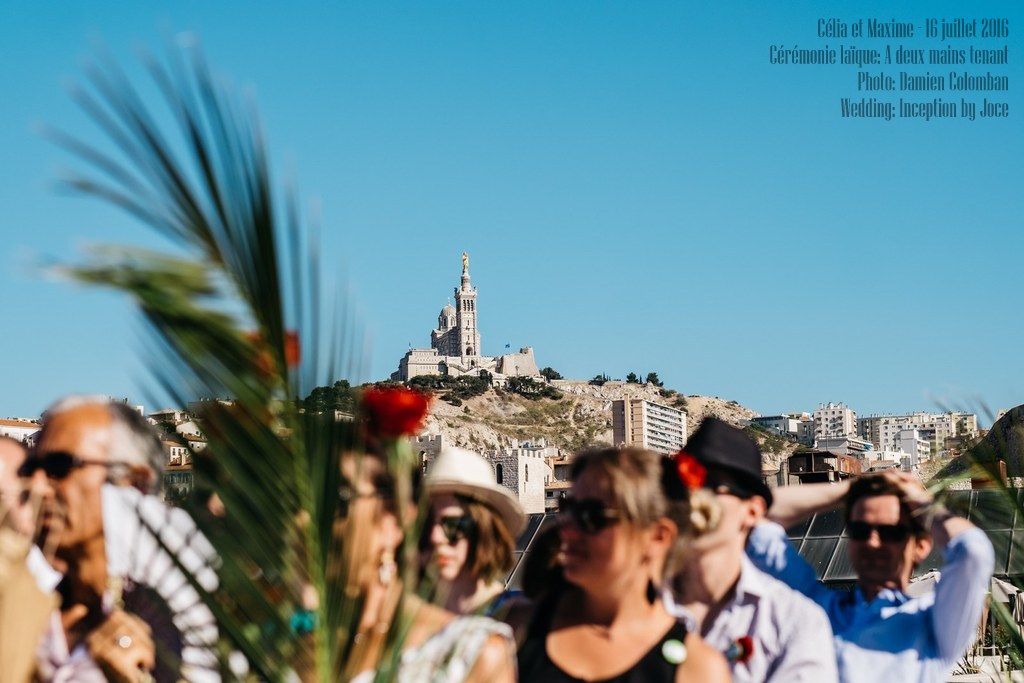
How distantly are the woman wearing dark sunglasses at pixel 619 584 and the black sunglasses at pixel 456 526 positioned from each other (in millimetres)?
404

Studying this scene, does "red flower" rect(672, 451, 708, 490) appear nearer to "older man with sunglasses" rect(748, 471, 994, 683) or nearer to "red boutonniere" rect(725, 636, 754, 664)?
"red boutonniere" rect(725, 636, 754, 664)

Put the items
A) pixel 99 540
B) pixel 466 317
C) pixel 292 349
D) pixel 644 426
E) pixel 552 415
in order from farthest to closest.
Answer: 1. pixel 466 317
2. pixel 552 415
3. pixel 644 426
4. pixel 99 540
5. pixel 292 349

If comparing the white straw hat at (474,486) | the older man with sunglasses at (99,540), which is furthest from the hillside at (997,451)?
the older man with sunglasses at (99,540)

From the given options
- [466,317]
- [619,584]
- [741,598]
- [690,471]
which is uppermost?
[466,317]

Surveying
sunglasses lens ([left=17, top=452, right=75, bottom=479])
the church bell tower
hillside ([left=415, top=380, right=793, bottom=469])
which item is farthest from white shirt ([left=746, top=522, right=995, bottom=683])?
the church bell tower

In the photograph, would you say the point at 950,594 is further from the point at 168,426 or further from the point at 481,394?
the point at 481,394

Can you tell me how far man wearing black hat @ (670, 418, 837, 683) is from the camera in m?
3.20

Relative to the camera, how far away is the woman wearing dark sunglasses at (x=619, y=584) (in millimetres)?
2660

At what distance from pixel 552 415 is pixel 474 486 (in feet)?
520

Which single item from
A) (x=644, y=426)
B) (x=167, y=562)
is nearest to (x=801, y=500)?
(x=167, y=562)

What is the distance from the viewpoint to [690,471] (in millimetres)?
2979

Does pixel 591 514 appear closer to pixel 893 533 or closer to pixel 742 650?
pixel 742 650

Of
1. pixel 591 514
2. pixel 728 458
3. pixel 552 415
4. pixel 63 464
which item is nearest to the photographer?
pixel 63 464

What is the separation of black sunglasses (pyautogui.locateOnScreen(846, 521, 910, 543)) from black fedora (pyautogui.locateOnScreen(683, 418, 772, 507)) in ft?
0.99
